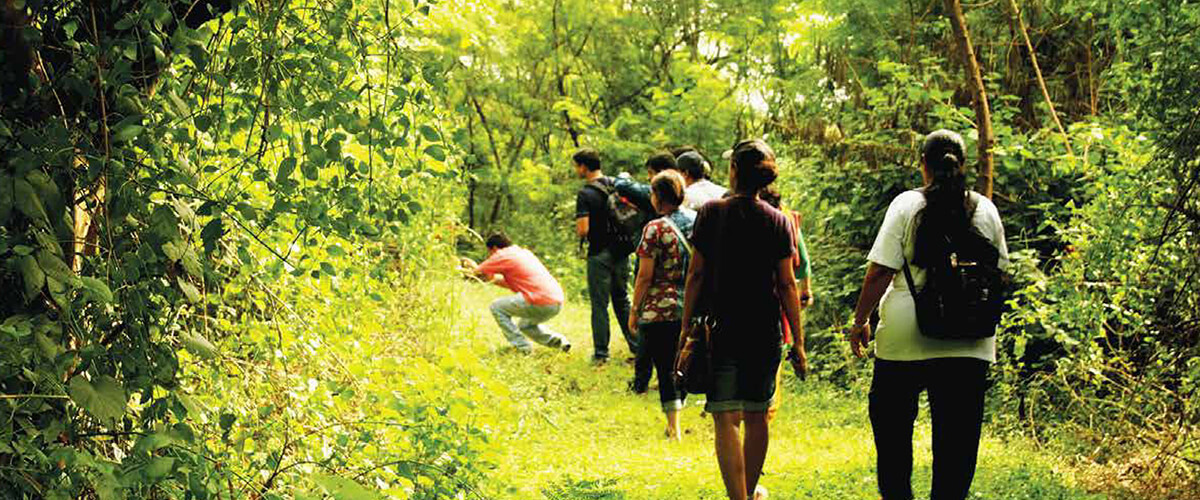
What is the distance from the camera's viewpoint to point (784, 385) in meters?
11.3

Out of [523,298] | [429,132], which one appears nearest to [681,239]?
[429,132]

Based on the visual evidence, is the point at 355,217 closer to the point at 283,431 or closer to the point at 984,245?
the point at 283,431


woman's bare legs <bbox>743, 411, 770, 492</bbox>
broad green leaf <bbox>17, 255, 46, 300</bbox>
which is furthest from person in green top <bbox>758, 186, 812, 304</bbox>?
broad green leaf <bbox>17, 255, 46, 300</bbox>

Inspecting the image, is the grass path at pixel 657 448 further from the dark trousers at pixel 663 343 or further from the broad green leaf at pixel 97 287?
the broad green leaf at pixel 97 287

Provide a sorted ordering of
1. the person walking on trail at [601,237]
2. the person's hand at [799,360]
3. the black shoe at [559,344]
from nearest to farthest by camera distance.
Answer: the person's hand at [799,360] < the person walking on trail at [601,237] < the black shoe at [559,344]

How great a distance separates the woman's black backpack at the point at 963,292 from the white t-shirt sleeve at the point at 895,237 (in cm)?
14

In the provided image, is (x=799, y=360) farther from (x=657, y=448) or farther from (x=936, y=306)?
(x=657, y=448)

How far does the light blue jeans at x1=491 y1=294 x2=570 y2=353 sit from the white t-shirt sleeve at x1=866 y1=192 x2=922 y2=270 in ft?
24.4

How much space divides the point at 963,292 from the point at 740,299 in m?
1.07

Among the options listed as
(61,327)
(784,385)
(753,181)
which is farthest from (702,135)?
(61,327)

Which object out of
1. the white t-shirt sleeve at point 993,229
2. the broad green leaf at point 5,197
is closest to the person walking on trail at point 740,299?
the white t-shirt sleeve at point 993,229

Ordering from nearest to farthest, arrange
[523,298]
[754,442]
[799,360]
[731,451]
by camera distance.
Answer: [731,451] < [754,442] < [799,360] < [523,298]

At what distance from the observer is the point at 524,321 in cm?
1247

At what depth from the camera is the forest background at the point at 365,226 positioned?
2781 mm
